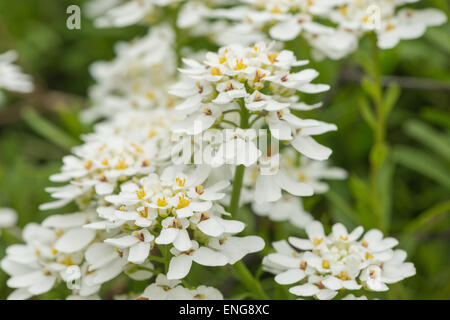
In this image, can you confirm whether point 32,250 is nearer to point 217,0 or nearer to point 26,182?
point 26,182

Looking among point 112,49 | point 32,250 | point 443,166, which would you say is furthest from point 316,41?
point 112,49

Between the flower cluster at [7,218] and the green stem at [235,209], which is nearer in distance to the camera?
the green stem at [235,209]

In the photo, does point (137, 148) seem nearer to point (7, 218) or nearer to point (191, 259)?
point (191, 259)

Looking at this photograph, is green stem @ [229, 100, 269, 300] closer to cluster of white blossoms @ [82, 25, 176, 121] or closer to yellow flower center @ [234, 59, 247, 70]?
yellow flower center @ [234, 59, 247, 70]

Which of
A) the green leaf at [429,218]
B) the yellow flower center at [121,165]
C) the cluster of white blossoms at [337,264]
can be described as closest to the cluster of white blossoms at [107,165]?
the yellow flower center at [121,165]

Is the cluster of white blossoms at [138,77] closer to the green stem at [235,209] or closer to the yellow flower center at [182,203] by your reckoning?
the green stem at [235,209]

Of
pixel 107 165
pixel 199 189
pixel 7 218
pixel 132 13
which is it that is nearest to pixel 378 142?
pixel 199 189

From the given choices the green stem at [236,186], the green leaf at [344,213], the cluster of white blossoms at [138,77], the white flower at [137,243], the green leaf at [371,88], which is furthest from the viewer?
the cluster of white blossoms at [138,77]
